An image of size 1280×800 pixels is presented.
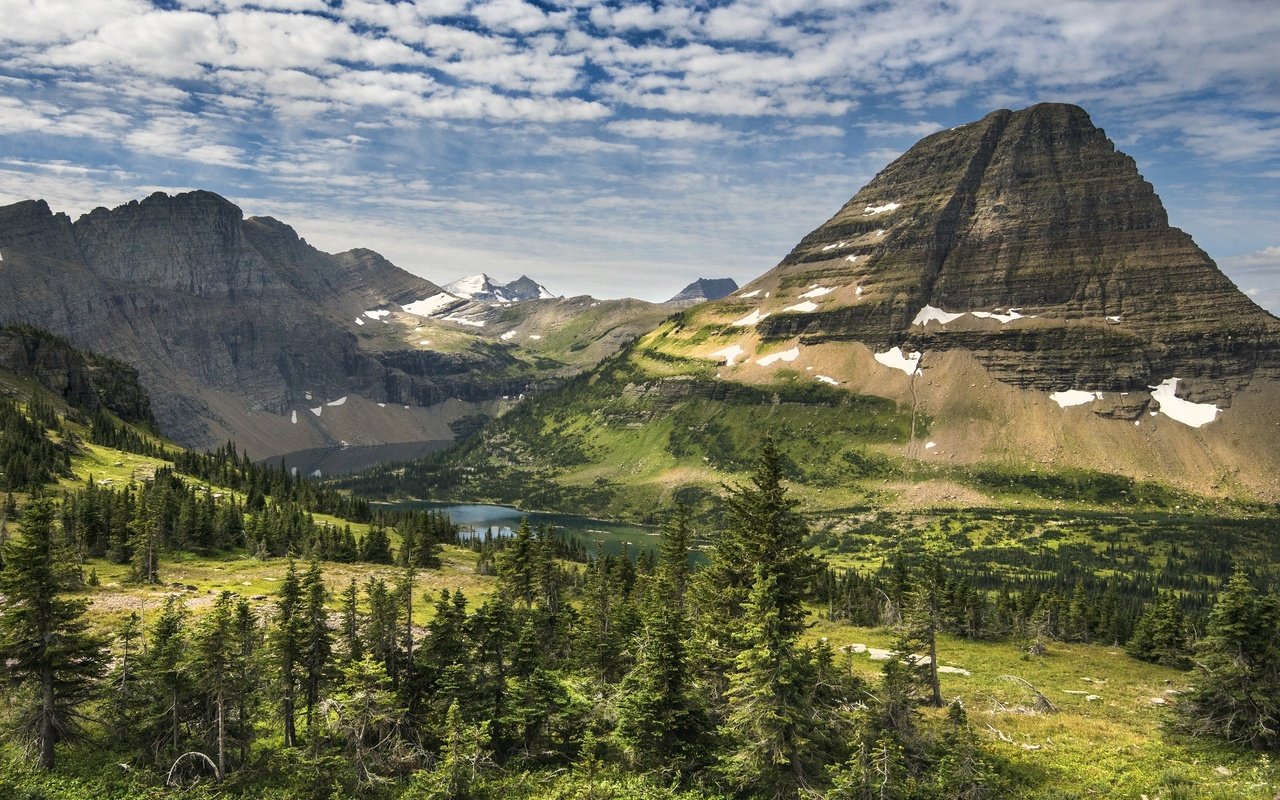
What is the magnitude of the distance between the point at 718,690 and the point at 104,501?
329 feet

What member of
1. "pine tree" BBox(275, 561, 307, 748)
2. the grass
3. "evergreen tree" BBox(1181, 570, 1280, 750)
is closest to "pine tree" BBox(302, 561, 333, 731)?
"pine tree" BBox(275, 561, 307, 748)

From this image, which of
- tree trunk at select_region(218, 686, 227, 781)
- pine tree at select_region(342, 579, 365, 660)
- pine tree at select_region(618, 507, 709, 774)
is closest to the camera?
tree trunk at select_region(218, 686, 227, 781)

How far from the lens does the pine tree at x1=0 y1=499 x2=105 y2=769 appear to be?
105 ft

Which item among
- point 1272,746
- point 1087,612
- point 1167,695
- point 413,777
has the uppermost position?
Result: point 1272,746

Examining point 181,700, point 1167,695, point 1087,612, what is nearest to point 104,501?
point 181,700

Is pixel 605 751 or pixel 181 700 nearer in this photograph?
pixel 181 700

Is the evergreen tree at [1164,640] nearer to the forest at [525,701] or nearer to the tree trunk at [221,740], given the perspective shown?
the forest at [525,701]

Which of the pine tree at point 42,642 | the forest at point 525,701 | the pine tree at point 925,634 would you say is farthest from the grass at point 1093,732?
the pine tree at point 42,642

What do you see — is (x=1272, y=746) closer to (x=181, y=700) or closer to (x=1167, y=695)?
(x=1167, y=695)

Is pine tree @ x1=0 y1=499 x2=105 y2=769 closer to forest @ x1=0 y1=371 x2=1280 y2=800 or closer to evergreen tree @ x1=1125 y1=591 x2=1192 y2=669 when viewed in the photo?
forest @ x1=0 y1=371 x2=1280 y2=800

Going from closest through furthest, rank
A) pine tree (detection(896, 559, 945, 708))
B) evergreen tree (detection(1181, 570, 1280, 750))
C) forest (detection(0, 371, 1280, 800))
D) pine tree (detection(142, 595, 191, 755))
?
1. forest (detection(0, 371, 1280, 800))
2. pine tree (detection(142, 595, 191, 755))
3. evergreen tree (detection(1181, 570, 1280, 750))
4. pine tree (detection(896, 559, 945, 708))

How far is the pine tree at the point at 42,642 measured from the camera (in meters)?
32.1

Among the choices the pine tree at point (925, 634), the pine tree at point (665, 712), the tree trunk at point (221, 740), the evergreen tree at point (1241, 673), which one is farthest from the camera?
the pine tree at point (925, 634)

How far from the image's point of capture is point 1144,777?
1321 inches
